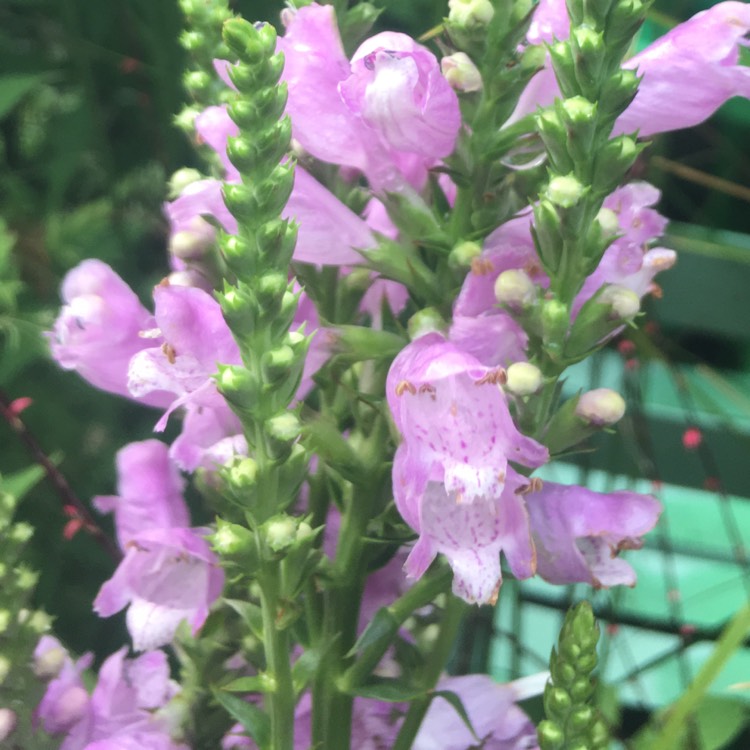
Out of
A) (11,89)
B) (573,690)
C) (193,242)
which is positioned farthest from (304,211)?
(11,89)

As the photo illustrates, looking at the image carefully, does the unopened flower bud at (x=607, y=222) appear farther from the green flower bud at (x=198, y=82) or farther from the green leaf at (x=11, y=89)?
the green leaf at (x=11, y=89)

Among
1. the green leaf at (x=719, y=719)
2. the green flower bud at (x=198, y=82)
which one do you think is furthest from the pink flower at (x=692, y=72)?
the green leaf at (x=719, y=719)

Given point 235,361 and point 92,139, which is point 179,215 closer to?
point 235,361

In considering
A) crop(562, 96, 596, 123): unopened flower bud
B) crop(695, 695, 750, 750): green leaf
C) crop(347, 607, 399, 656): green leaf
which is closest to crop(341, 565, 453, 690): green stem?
crop(347, 607, 399, 656): green leaf

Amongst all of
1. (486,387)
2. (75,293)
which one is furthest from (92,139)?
(486,387)

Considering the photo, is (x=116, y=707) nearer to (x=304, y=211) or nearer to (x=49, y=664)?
(x=49, y=664)

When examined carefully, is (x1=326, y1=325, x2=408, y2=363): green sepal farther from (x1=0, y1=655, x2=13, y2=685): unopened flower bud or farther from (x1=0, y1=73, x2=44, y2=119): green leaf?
(x1=0, y1=73, x2=44, y2=119): green leaf
